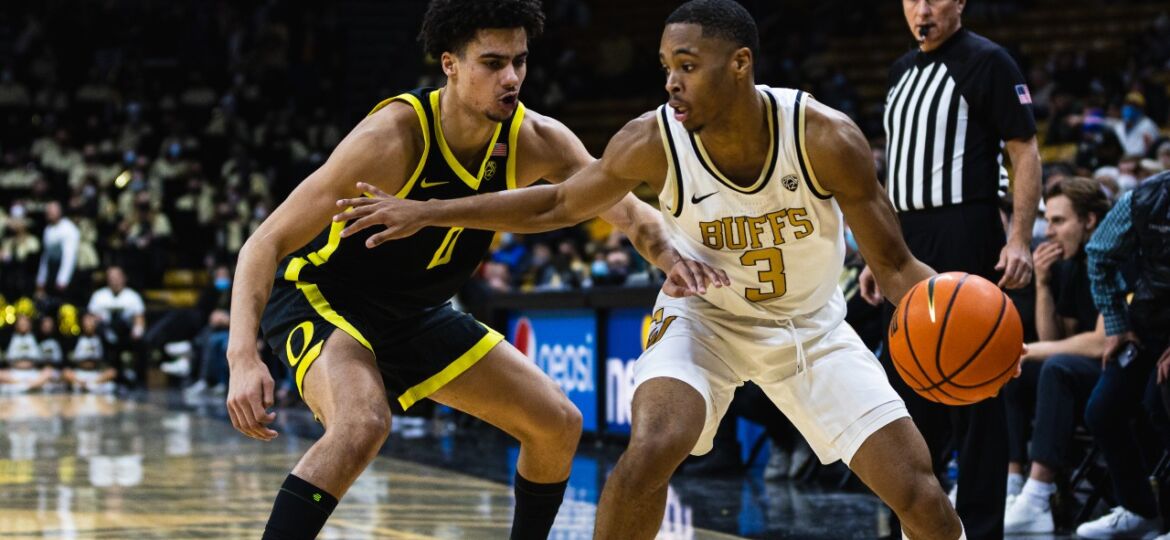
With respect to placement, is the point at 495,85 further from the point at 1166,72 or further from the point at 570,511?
the point at 1166,72

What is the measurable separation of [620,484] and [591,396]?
5.66 m

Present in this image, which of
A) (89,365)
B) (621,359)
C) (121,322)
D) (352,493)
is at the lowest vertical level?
(89,365)

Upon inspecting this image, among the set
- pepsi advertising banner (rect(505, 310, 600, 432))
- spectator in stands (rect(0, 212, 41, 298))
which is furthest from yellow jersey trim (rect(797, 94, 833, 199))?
spectator in stands (rect(0, 212, 41, 298))

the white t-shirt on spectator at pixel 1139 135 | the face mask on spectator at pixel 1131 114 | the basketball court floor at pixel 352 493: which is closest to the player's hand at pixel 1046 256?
the basketball court floor at pixel 352 493

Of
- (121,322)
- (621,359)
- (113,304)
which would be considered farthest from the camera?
(113,304)

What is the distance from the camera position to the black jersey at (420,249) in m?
4.14

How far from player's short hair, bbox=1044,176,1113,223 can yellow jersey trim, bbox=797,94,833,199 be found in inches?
105

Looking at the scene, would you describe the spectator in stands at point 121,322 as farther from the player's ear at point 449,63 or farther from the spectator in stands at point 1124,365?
the player's ear at point 449,63

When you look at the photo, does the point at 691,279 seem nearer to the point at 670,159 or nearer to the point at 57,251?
the point at 670,159

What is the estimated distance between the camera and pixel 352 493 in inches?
281

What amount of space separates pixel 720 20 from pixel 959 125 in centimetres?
149

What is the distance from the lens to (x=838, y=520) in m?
6.20

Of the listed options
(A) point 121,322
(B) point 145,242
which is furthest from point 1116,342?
(B) point 145,242

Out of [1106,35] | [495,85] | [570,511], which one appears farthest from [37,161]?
[495,85]
